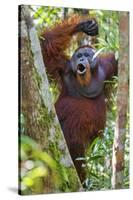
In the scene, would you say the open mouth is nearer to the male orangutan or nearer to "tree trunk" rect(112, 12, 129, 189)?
the male orangutan

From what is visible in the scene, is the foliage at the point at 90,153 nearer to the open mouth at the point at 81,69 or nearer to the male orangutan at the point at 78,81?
the male orangutan at the point at 78,81

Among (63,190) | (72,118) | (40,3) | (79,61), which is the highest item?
(40,3)

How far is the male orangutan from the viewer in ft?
11.4

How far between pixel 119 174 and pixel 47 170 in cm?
49

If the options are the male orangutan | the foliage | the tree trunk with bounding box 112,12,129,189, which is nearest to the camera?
the foliage

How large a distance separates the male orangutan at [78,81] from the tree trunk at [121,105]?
0.10m

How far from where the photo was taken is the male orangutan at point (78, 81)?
347 cm

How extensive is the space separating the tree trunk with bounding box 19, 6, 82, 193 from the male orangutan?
46 millimetres

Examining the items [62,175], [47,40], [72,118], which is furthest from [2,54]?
[62,175]

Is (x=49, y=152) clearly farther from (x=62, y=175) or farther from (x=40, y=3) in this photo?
(x=40, y=3)

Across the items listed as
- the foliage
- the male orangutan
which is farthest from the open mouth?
the foliage

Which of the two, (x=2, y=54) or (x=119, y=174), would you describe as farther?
(x=119, y=174)

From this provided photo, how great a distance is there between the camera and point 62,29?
3494 millimetres

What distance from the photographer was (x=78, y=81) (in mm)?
3527
